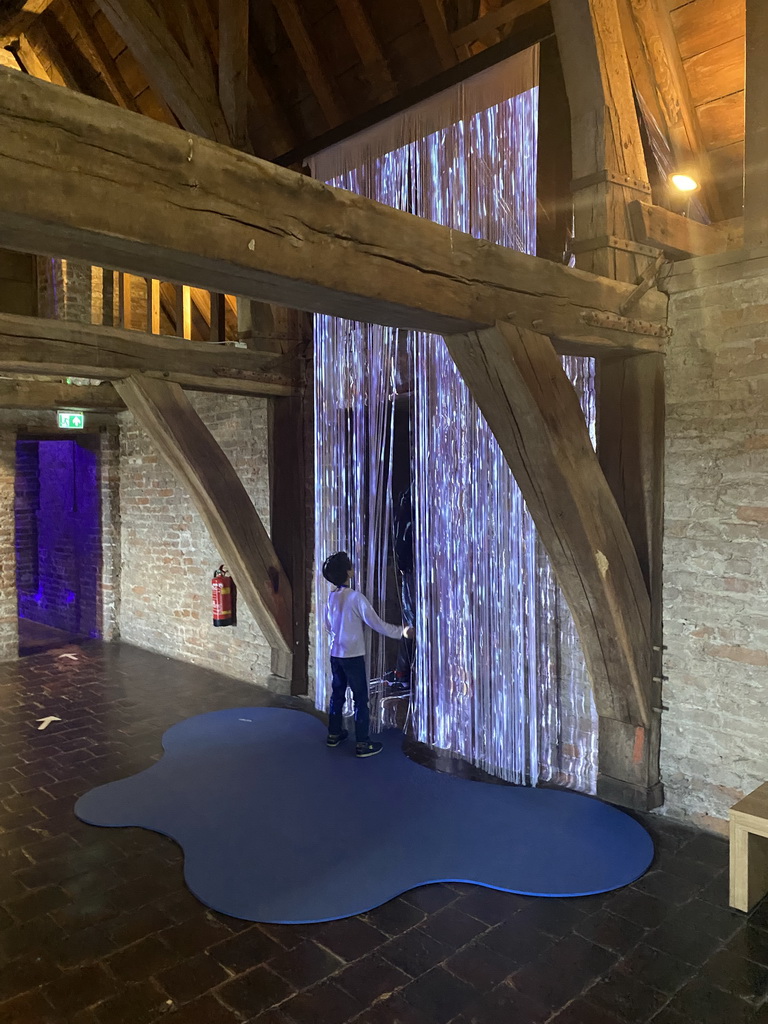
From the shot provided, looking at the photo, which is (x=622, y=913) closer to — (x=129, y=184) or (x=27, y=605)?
(x=129, y=184)

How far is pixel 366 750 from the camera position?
451 centimetres

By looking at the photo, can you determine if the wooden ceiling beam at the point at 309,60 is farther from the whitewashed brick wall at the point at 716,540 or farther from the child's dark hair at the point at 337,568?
the child's dark hair at the point at 337,568

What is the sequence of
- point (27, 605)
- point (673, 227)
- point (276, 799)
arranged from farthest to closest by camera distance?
point (27, 605)
point (276, 799)
point (673, 227)

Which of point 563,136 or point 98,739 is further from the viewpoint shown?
point 98,739

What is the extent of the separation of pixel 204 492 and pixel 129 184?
342 cm

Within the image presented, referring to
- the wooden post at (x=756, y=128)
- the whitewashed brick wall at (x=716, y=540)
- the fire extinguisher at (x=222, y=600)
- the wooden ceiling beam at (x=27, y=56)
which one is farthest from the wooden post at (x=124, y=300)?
the wooden post at (x=756, y=128)

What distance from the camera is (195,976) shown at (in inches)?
99.1

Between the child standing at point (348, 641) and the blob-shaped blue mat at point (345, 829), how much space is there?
0.57 feet

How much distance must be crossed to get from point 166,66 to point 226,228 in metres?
3.69

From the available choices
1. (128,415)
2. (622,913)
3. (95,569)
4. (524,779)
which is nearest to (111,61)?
(128,415)

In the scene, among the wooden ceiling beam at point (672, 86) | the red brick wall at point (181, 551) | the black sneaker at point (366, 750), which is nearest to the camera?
the wooden ceiling beam at point (672, 86)

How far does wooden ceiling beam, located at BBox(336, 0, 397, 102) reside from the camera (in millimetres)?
4723

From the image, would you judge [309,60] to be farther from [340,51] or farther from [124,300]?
[124,300]

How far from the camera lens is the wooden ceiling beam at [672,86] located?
11.5 ft
